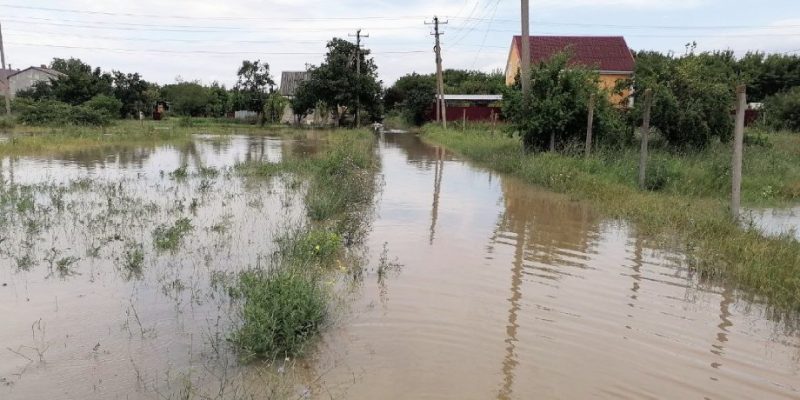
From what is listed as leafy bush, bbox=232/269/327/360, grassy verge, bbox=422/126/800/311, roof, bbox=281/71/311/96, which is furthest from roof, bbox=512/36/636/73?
leafy bush, bbox=232/269/327/360

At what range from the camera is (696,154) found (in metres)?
16.1

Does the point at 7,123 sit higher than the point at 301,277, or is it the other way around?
the point at 7,123

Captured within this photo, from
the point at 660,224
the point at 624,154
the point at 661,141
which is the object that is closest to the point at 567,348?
the point at 660,224

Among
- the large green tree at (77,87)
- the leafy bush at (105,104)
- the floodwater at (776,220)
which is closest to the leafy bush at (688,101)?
the floodwater at (776,220)

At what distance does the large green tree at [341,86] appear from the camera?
3941 centimetres

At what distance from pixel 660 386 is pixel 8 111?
4191 centimetres

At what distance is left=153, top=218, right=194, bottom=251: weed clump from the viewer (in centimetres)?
775

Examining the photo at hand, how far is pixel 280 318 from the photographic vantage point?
185 inches

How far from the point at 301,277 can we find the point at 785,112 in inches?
1165

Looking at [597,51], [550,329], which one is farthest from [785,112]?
[550,329]

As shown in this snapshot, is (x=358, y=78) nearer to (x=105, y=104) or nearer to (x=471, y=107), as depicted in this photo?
(x=471, y=107)

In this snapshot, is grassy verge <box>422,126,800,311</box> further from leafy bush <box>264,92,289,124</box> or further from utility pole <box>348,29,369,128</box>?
leafy bush <box>264,92,289,124</box>

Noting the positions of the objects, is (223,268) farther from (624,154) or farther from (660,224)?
(624,154)

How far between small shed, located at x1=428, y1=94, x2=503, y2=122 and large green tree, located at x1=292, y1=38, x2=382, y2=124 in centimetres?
552
